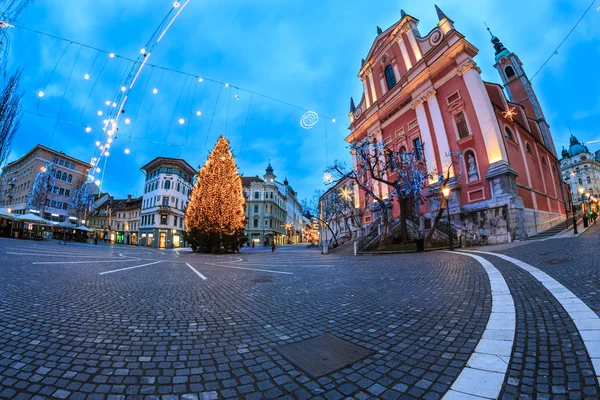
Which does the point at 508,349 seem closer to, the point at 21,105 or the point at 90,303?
the point at 90,303

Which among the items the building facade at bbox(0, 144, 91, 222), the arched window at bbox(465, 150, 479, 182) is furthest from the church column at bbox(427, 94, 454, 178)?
the building facade at bbox(0, 144, 91, 222)

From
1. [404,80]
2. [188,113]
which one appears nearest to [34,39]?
[188,113]

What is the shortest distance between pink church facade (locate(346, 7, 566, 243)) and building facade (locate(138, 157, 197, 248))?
35.1 meters

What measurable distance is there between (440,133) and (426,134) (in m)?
1.48

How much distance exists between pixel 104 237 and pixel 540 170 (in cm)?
8303

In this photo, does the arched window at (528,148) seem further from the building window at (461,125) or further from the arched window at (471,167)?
the arched window at (471,167)

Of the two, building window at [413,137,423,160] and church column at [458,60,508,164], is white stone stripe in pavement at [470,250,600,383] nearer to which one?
church column at [458,60,508,164]

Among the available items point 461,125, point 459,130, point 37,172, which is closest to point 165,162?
point 37,172

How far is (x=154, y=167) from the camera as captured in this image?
49125 mm

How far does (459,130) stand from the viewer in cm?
2266

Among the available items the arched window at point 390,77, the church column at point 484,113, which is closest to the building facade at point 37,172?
the arched window at point 390,77

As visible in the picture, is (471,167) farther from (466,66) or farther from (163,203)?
(163,203)

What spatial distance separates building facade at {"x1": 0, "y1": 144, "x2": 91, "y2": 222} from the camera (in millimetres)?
47312

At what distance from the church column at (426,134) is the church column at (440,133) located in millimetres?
625
